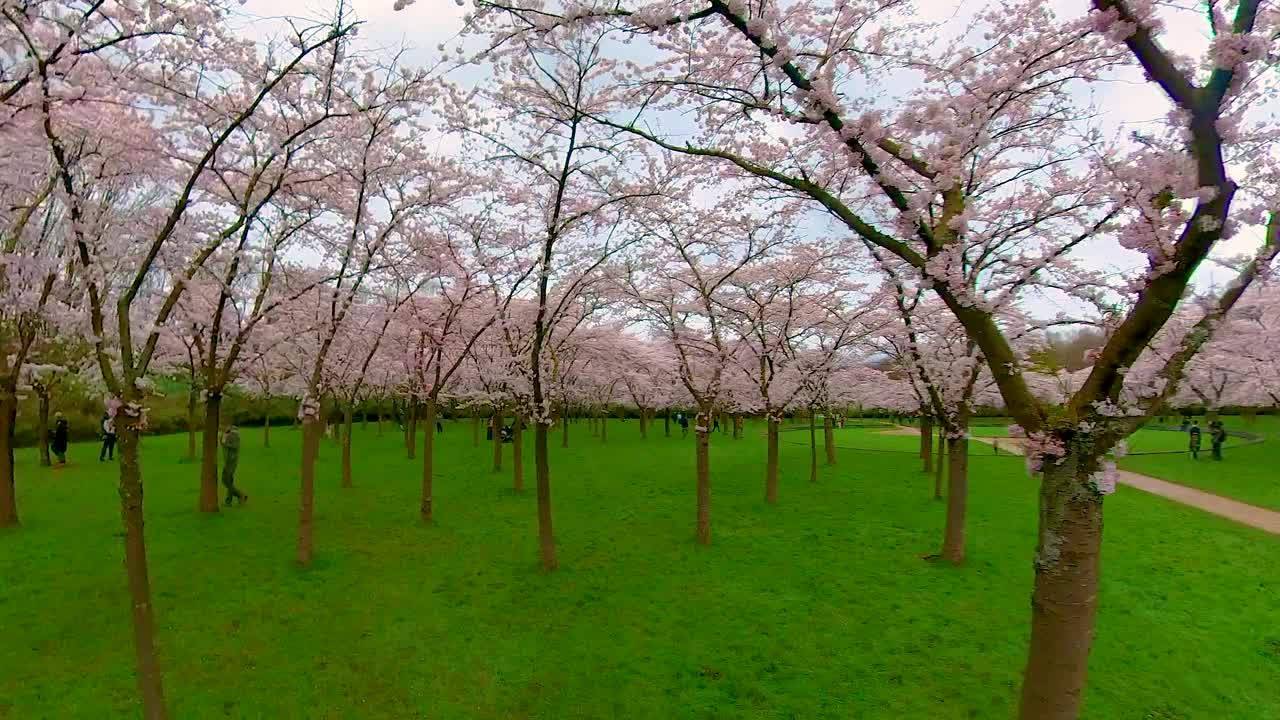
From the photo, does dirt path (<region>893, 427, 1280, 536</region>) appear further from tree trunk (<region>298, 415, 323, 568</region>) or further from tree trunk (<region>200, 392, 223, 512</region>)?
tree trunk (<region>200, 392, 223, 512</region>)

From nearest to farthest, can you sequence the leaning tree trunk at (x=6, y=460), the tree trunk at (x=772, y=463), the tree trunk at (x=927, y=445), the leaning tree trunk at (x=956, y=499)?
the leaning tree trunk at (x=956, y=499)
the leaning tree trunk at (x=6, y=460)
the tree trunk at (x=772, y=463)
the tree trunk at (x=927, y=445)

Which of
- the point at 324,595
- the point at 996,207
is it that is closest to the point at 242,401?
the point at 324,595

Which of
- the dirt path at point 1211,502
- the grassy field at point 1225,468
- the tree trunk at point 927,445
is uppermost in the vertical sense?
the tree trunk at point 927,445

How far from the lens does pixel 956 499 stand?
11.1m

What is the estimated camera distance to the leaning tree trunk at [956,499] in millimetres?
10844

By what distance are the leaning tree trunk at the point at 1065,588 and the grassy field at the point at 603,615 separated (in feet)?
9.74

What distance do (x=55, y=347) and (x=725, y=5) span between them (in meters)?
24.5

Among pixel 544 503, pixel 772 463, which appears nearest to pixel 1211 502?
pixel 772 463

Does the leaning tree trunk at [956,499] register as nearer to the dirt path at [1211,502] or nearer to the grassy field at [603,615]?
the grassy field at [603,615]

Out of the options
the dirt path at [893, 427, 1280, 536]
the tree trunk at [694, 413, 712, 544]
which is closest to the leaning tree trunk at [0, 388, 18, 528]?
the tree trunk at [694, 413, 712, 544]

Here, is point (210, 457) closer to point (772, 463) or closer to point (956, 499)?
point (772, 463)

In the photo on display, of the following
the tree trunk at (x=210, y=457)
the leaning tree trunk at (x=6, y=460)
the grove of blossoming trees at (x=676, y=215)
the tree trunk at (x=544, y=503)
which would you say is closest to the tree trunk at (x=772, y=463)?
the grove of blossoming trees at (x=676, y=215)

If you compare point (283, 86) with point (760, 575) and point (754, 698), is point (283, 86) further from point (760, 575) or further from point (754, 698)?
point (760, 575)

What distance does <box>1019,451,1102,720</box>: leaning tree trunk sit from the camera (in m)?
3.67
